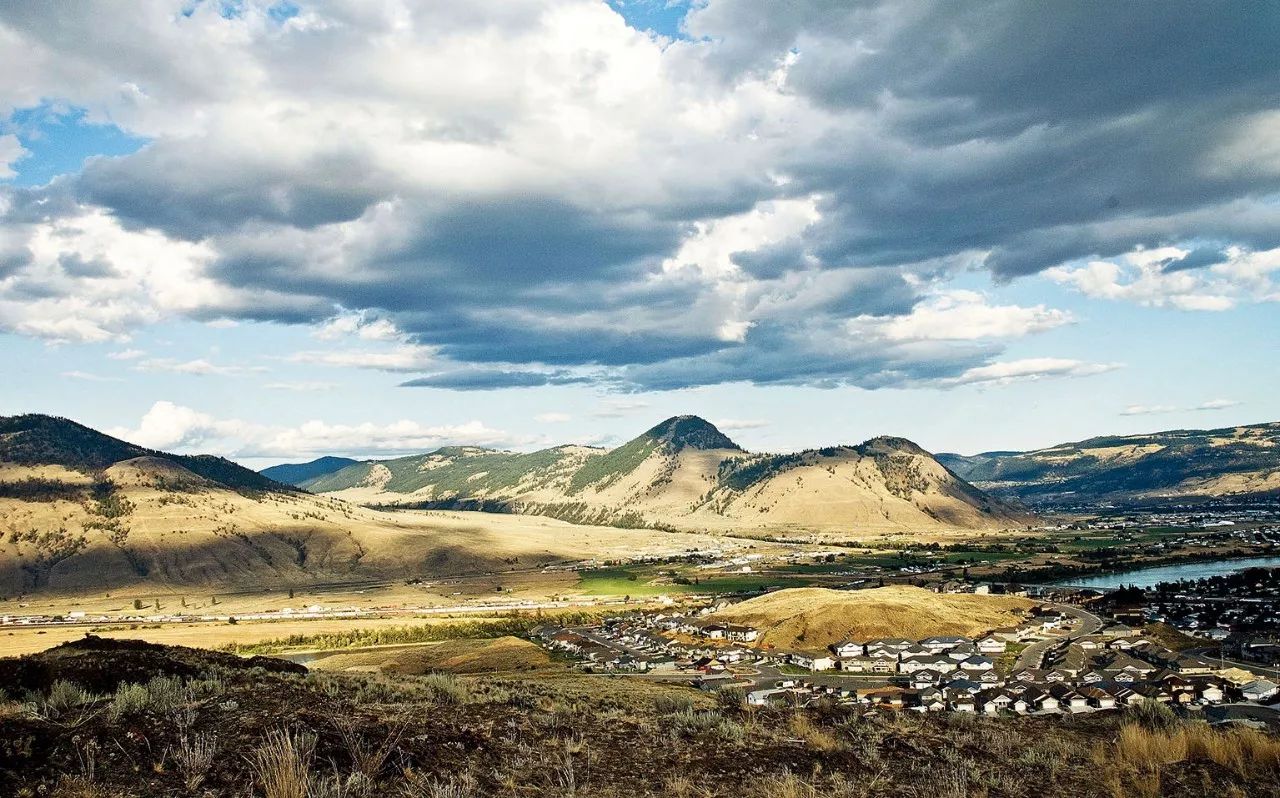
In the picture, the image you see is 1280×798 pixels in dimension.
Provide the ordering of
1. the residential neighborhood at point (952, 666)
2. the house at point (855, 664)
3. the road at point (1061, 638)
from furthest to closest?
the house at point (855, 664) → the road at point (1061, 638) → the residential neighborhood at point (952, 666)

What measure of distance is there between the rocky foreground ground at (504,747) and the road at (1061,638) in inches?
2866

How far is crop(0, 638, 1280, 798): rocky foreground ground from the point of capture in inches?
410

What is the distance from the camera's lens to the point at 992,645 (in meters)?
96.2

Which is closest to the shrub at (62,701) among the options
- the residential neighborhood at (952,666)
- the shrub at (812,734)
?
the shrub at (812,734)

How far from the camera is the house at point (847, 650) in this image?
308 ft

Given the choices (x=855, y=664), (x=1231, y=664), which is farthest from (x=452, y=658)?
(x=1231, y=664)

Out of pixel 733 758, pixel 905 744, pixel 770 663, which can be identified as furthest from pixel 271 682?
pixel 770 663

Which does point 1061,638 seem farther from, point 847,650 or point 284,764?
point 284,764

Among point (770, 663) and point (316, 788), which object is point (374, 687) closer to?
point (316, 788)

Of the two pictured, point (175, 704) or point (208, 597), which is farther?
point (208, 597)

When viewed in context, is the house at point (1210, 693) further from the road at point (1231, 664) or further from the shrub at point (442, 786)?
the shrub at point (442, 786)

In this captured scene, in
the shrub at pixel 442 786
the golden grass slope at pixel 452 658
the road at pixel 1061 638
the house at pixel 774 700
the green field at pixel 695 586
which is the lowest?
the green field at pixel 695 586

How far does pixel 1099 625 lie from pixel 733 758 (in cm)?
11392

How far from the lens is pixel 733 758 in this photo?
576 inches
